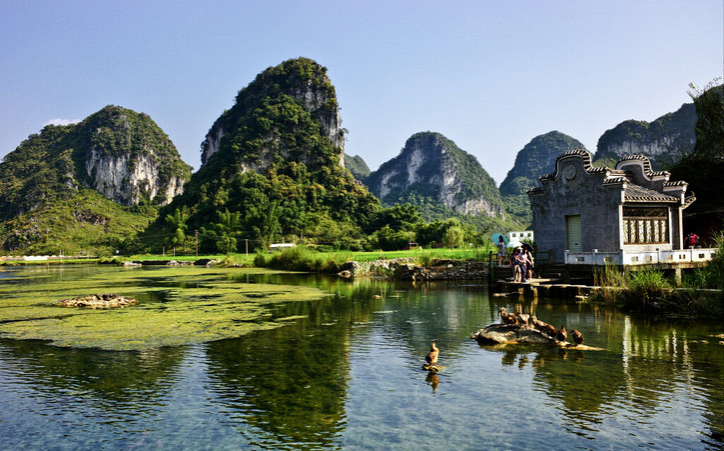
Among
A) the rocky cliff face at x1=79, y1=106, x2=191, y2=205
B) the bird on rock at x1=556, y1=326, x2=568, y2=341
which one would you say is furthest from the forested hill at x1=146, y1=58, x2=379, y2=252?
the bird on rock at x1=556, y1=326, x2=568, y2=341

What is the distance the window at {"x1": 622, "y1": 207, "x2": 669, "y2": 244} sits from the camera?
85.0 feet

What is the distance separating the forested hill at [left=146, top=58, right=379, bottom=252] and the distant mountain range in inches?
12.6

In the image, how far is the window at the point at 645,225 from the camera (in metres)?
25.9

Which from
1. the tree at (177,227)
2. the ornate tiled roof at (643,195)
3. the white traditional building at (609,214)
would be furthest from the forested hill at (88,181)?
the ornate tiled roof at (643,195)

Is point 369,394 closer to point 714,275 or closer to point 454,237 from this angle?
point 714,275

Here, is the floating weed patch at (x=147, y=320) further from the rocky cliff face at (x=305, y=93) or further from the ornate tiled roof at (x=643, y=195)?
the rocky cliff face at (x=305, y=93)

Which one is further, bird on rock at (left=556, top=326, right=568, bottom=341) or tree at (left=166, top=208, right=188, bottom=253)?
tree at (left=166, top=208, right=188, bottom=253)

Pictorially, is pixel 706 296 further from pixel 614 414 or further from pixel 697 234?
pixel 697 234

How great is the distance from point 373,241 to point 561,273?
51.1 metres

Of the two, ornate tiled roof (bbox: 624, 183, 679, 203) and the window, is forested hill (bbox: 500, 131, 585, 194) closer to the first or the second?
ornate tiled roof (bbox: 624, 183, 679, 203)

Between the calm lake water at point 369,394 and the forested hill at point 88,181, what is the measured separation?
117m

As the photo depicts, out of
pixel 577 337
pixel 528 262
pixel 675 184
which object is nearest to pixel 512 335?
pixel 577 337

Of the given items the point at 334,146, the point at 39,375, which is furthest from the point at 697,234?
the point at 334,146

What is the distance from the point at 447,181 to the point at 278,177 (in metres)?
84.8
